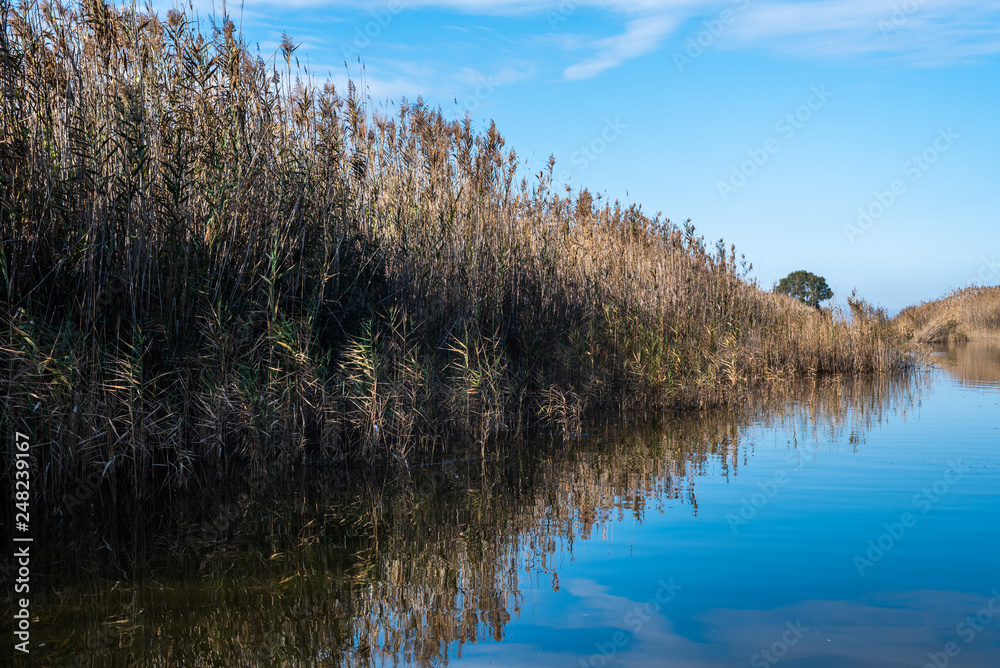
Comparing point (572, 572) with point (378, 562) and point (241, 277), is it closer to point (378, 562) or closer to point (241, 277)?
point (378, 562)

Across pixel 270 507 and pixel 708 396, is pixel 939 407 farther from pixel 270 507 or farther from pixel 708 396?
pixel 270 507

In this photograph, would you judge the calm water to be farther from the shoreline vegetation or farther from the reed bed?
the shoreline vegetation

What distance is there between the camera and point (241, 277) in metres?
5.41

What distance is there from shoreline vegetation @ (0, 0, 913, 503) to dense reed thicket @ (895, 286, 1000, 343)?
70.9 feet

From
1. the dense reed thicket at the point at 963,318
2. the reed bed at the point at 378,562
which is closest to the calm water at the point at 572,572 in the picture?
the reed bed at the point at 378,562

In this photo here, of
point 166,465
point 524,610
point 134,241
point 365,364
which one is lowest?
point 524,610

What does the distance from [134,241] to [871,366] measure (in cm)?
1326

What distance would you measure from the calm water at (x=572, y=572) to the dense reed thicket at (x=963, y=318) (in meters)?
21.7

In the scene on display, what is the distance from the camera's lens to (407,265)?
6.65 metres

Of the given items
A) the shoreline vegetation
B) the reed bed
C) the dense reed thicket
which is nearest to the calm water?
the reed bed

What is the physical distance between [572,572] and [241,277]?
3392mm

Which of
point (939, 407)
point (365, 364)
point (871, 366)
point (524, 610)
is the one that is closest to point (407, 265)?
point (365, 364)

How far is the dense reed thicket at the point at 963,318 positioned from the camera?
80.8ft

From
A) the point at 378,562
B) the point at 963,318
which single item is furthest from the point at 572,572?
the point at 963,318
